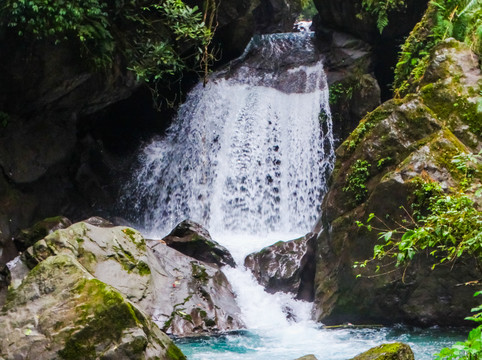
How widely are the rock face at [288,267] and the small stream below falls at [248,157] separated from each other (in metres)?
0.48

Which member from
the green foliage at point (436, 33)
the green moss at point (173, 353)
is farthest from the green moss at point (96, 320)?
A: the green foliage at point (436, 33)

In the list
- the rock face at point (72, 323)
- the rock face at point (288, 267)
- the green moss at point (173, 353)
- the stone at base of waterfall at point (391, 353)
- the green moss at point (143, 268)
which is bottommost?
the rock face at point (288, 267)

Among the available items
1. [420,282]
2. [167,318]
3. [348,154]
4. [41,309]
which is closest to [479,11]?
[348,154]

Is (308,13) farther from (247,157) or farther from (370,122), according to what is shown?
(370,122)

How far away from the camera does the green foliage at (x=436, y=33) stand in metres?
8.91

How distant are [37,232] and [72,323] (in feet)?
18.9

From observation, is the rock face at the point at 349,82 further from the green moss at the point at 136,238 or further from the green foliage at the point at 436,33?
the green moss at the point at 136,238

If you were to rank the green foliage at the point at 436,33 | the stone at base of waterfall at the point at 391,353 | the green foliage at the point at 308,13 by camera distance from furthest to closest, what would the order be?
1. the green foliage at the point at 308,13
2. the green foliage at the point at 436,33
3. the stone at base of waterfall at the point at 391,353

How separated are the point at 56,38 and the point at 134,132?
5.66 m

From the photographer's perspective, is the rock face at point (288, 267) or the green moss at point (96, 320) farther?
the rock face at point (288, 267)

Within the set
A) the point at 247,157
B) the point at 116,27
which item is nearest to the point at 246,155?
the point at 247,157

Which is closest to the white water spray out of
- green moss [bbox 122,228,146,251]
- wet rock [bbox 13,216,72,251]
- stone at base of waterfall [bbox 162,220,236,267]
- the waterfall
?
the waterfall

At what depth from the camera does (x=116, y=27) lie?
36.3 ft

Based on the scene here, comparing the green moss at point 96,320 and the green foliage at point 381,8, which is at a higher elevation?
the green foliage at point 381,8
